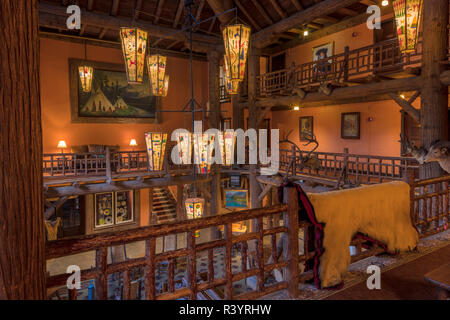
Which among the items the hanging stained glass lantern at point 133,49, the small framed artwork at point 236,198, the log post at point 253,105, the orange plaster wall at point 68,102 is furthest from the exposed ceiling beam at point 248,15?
the small framed artwork at point 236,198

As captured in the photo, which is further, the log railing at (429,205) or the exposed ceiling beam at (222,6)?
the exposed ceiling beam at (222,6)

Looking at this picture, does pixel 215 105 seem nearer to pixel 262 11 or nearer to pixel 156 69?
pixel 262 11

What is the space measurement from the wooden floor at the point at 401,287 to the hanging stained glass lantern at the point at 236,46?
3.56 meters

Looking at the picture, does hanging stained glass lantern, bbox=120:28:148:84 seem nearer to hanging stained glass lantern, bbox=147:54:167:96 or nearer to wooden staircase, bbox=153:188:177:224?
hanging stained glass lantern, bbox=147:54:167:96

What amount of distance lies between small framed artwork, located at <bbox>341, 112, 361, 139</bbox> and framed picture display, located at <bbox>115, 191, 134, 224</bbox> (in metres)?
9.32

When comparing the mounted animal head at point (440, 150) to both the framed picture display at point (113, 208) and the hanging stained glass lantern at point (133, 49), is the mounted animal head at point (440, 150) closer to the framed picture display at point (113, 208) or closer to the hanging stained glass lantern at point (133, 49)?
the hanging stained glass lantern at point (133, 49)

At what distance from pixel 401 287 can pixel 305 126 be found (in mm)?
10012

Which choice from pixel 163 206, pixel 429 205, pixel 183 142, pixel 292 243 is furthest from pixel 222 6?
pixel 163 206

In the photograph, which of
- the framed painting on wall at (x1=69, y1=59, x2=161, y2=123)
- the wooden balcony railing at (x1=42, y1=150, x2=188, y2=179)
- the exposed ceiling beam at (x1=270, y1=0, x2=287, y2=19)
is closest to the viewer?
the exposed ceiling beam at (x1=270, y1=0, x2=287, y2=19)

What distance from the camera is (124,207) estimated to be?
1224 cm

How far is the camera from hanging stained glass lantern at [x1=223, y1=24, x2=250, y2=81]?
15.1ft

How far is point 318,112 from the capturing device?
11.7 m

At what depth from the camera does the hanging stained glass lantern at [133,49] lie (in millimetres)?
4562

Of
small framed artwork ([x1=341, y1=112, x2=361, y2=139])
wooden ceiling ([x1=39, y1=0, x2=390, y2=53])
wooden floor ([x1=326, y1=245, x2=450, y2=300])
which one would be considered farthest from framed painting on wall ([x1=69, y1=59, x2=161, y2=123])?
wooden floor ([x1=326, y1=245, x2=450, y2=300])
